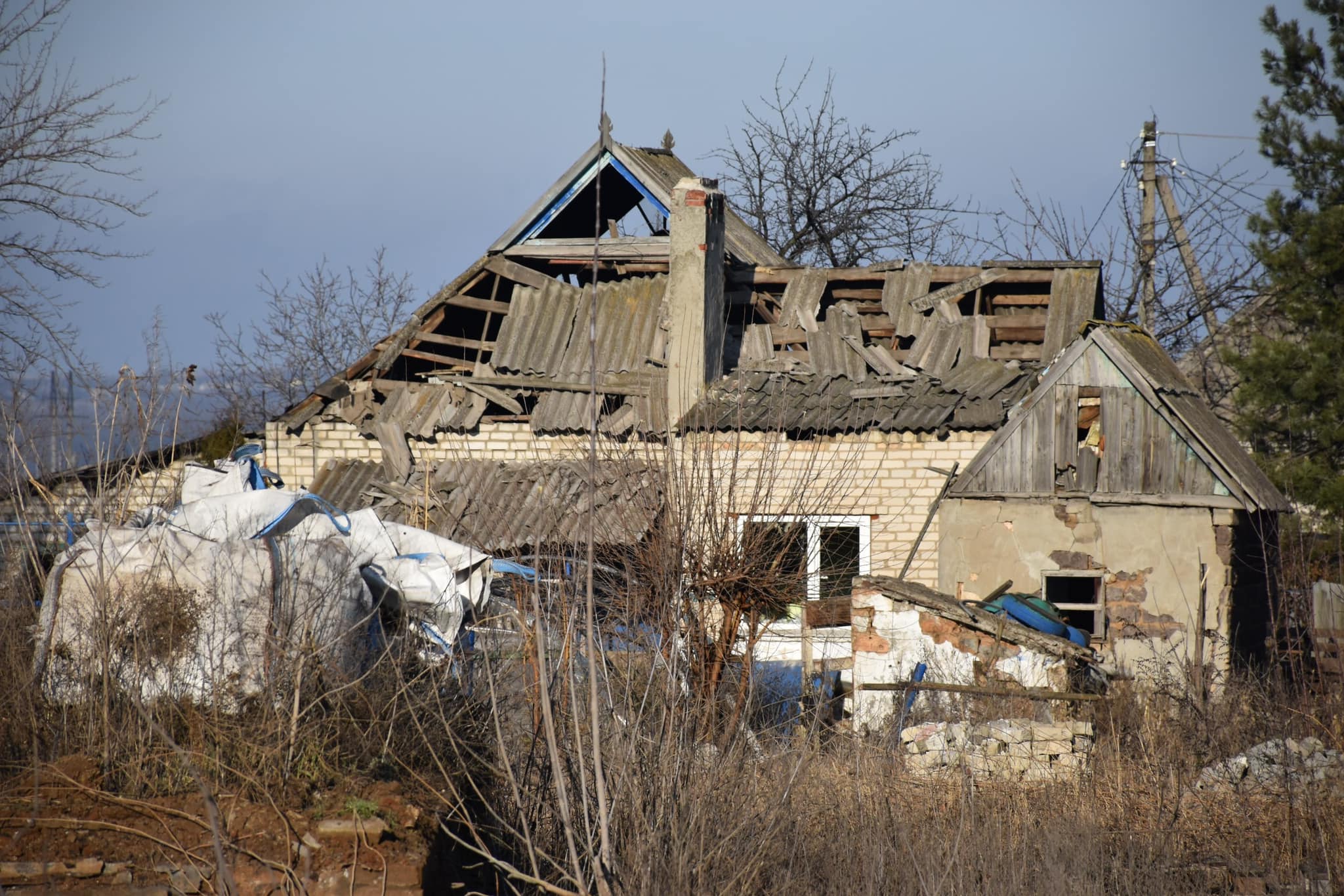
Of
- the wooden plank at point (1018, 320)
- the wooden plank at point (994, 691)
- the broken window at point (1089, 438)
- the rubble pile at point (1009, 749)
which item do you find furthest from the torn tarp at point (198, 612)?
the wooden plank at point (1018, 320)

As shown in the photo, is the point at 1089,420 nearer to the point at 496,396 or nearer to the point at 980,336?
the point at 980,336

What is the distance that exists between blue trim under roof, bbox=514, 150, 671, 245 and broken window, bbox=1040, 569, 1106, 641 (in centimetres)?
616

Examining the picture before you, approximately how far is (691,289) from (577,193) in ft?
7.49

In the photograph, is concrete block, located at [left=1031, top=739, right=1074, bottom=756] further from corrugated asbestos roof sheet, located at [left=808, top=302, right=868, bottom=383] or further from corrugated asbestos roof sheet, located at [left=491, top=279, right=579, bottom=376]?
corrugated asbestos roof sheet, located at [left=491, top=279, right=579, bottom=376]

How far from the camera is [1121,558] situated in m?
10.4

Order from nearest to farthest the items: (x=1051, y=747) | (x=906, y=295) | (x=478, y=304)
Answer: (x=1051, y=747), (x=906, y=295), (x=478, y=304)

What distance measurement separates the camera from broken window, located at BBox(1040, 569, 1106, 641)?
10.4 metres

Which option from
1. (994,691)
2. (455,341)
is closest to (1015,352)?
(994,691)

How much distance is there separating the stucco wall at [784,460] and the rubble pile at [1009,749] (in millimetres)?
1832

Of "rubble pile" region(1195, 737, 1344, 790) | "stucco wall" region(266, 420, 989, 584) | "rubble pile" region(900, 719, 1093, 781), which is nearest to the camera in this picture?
"rubble pile" region(1195, 737, 1344, 790)

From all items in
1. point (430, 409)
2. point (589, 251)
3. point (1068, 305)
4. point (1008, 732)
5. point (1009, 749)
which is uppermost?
point (589, 251)

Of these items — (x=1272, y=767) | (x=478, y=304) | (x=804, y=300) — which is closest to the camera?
(x=1272, y=767)

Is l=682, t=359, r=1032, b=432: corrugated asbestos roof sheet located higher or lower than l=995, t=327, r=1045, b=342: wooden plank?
lower

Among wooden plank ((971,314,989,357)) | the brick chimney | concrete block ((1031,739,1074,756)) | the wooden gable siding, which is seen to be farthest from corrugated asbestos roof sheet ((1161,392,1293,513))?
the brick chimney
